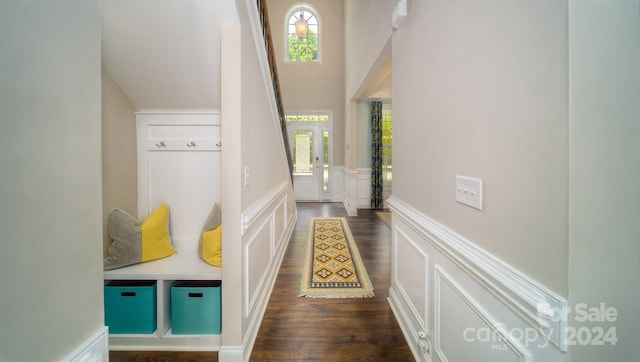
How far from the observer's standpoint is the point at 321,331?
1775mm

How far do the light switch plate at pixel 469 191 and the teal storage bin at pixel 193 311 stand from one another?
1453mm

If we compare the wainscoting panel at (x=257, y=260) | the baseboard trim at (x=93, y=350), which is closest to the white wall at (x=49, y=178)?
the baseboard trim at (x=93, y=350)

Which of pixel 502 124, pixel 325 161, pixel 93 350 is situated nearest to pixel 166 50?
pixel 93 350

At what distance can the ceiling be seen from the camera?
1.38 meters

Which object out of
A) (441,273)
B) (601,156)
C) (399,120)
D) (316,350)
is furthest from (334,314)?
(601,156)

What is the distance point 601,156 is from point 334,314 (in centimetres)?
182

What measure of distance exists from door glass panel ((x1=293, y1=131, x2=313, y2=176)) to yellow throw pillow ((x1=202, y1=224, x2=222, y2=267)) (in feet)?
17.2

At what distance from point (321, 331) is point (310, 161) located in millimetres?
5425

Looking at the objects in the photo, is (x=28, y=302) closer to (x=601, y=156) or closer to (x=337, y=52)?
(x=601, y=156)

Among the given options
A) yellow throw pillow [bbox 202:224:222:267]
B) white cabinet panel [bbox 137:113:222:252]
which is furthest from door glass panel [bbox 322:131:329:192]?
yellow throw pillow [bbox 202:224:222:267]

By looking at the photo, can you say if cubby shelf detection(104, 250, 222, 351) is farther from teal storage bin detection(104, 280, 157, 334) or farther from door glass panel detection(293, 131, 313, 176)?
door glass panel detection(293, 131, 313, 176)

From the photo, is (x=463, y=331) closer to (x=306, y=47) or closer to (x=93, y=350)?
(x=93, y=350)

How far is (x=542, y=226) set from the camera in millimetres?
698

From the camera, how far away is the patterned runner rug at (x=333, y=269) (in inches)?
89.8
